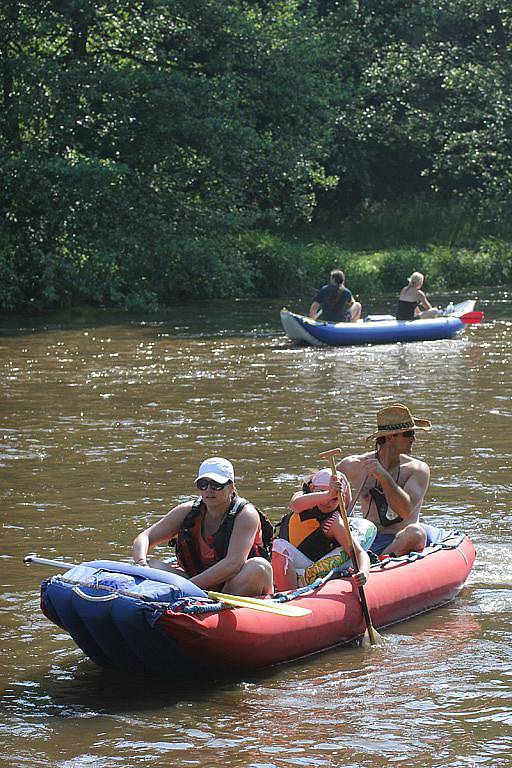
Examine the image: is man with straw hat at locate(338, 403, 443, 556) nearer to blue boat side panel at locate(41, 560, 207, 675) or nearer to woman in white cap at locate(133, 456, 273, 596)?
woman in white cap at locate(133, 456, 273, 596)

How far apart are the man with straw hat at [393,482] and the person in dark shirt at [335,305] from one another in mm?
12960

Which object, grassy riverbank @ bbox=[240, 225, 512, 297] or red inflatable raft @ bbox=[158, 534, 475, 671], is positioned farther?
grassy riverbank @ bbox=[240, 225, 512, 297]

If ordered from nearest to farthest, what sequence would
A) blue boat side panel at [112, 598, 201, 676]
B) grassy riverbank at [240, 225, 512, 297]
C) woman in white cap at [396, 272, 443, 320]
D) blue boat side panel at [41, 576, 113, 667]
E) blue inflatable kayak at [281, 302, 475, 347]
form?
blue boat side panel at [112, 598, 201, 676] < blue boat side panel at [41, 576, 113, 667] < blue inflatable kayak at [281, 302, 475, 347] < woman in white cap at [396, 272, 443, 320] < grassy riverbank at [240, 225, 512, 297]

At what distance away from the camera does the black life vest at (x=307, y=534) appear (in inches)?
305

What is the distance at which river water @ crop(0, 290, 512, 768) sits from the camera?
6.21m

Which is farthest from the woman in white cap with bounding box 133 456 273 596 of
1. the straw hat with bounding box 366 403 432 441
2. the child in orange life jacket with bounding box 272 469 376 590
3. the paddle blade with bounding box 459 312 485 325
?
the paddle blade with bounding box 459 312 485 325

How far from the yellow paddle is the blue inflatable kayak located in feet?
45.4

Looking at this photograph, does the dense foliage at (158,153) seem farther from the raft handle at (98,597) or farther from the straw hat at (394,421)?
the raft handle at (98,597)

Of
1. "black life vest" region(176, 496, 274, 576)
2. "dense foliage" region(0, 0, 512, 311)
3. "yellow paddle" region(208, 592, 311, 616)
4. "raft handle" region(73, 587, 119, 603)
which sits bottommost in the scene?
"yellow paddle" region(208, 592, 311, 616)

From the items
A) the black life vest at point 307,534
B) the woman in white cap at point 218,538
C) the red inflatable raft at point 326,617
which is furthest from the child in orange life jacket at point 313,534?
the woman in white cap at point 218,538

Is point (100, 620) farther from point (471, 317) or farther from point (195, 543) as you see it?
point (471, 317)

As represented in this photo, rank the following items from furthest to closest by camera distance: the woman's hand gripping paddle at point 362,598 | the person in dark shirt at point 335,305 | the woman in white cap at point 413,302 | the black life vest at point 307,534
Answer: the woman in white cap at point 413,302 → the person in dark shirt at point 335,305 → the black life vest at point 307,534 → the woman's hand gripping paddle at point 362,598

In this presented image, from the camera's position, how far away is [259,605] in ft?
22.9

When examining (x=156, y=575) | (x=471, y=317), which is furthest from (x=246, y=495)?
(x=471, y=317)
